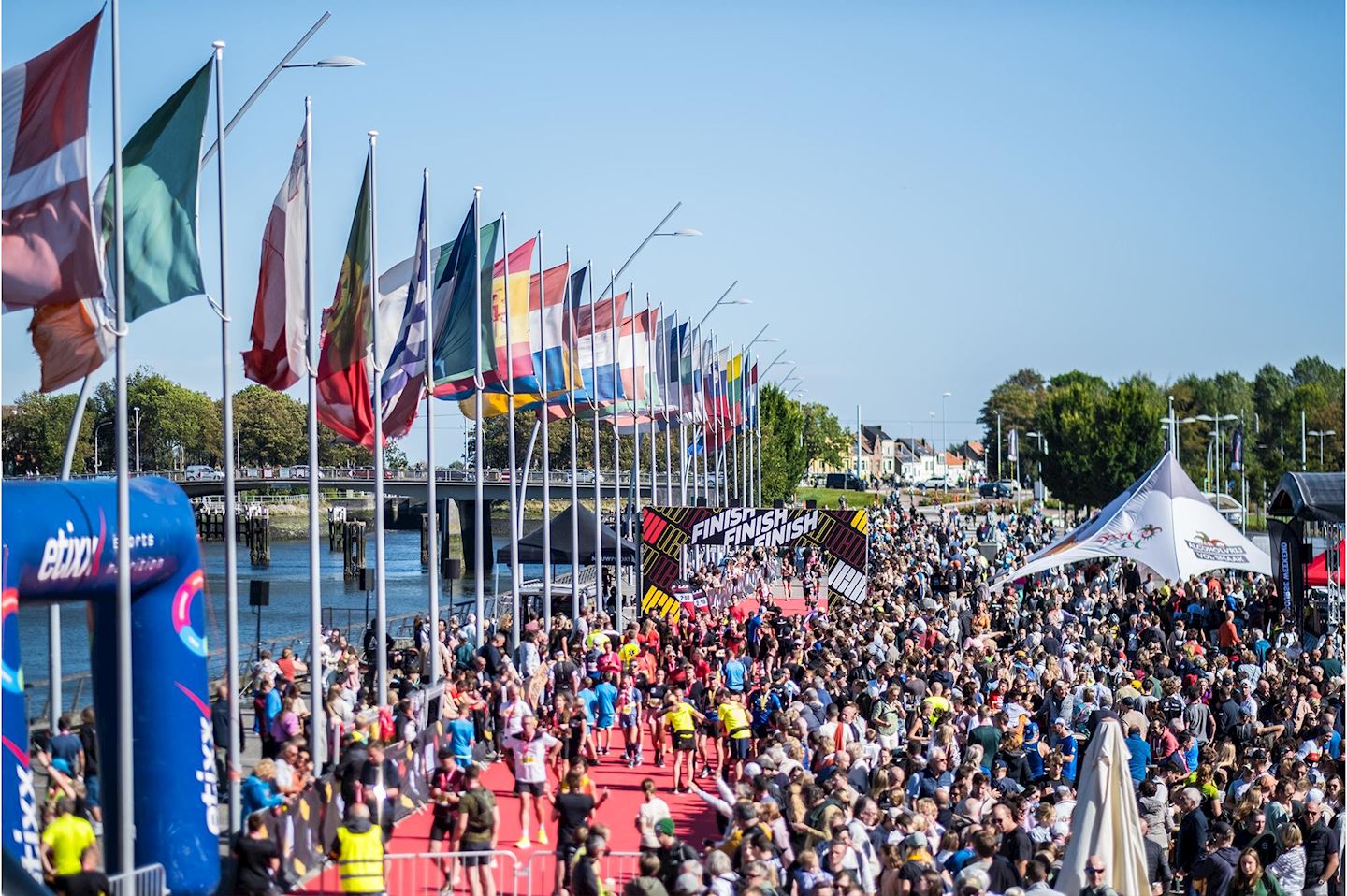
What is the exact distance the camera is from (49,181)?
13.8 metres

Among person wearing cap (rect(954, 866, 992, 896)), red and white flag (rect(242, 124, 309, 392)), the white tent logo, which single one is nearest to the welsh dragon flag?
red and white flag (rect(242, 124, 309, 392))

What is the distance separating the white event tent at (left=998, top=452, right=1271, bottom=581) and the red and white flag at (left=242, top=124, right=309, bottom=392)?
16147 mm

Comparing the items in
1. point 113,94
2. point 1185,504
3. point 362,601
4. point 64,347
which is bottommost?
point 362,601

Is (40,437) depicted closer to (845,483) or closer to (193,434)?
(193,434)

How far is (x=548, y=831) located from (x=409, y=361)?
8.02 m

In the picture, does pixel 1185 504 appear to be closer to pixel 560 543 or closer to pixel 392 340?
pixel 560 543

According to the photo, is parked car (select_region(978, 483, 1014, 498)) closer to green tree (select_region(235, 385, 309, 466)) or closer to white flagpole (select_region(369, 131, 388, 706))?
green tree (select_region(235, 385, 309, 466))

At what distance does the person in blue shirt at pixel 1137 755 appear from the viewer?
1736 cm

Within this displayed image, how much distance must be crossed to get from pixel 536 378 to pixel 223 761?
12.8 m

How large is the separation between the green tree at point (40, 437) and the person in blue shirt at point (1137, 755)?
11879 centimetres

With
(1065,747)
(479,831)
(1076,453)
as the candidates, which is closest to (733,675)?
(1065,747)

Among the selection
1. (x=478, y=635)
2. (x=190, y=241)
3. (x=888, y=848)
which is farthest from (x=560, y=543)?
(x=888, y=848)

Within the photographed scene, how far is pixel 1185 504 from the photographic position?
32.3 metres

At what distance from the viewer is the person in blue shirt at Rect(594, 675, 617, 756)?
2225cm
